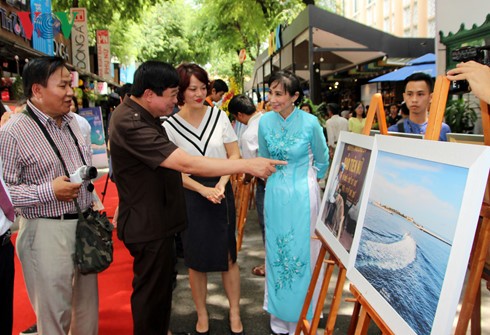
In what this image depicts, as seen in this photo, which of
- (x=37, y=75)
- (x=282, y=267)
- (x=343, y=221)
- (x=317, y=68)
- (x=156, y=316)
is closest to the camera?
(x=343, y=221)

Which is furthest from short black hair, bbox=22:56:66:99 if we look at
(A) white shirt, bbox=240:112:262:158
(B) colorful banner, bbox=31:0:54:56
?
(B) colorful banner, bbox=31:0:54:56

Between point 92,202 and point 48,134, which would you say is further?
point 92,202

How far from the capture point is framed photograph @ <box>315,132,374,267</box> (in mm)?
2109

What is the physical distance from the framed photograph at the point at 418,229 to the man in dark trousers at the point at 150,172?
0.85 meters

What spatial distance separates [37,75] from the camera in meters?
2.39

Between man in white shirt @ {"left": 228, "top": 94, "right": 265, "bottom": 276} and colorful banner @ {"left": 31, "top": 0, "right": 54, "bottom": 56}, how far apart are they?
7423 mm

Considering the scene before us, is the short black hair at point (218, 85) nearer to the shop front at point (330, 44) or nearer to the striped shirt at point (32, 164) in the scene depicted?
the shop front at point (330, 44)

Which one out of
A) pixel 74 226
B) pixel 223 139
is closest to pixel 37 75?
pixel 74 226

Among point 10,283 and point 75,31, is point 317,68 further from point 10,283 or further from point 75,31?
point 10,283

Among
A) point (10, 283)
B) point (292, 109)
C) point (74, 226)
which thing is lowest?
point (10, 283)

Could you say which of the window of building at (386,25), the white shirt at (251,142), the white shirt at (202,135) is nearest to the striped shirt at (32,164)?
the white shirt at (202,135)

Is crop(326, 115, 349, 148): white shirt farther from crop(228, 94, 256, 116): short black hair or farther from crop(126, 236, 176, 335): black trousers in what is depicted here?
crop(126, 236, 176, 335): black trousers

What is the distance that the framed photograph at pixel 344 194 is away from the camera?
2.11m

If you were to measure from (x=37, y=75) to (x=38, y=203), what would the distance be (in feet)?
2.24
